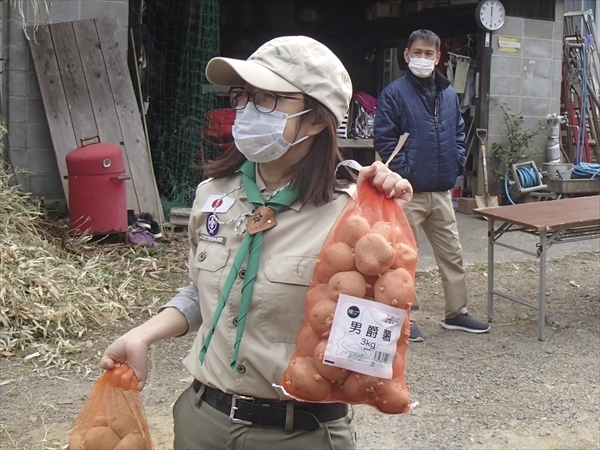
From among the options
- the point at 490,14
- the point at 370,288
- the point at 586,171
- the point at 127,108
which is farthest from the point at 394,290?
the point at 586,171

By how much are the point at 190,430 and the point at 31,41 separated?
599 cm

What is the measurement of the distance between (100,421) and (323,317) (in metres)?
0.69

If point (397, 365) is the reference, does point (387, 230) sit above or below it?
above

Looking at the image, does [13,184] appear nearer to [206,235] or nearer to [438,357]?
[438,357]

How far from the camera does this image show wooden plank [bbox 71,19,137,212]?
7.21 metres

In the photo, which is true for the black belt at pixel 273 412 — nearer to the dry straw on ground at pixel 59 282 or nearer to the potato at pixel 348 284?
the potato at pixel 348 284

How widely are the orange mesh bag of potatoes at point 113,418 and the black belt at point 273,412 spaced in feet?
0.83

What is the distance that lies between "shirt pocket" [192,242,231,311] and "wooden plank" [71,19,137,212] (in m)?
5.49

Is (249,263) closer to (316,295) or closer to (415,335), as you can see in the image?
(316,295)

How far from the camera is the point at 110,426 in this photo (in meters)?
1.92

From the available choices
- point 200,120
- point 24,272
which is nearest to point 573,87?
point 200,120

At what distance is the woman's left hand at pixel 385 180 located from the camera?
1.80 metres

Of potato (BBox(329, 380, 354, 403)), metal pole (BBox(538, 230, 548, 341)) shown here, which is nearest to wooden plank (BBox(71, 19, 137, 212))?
metal pole (BBox(538, 230, 548, 341))

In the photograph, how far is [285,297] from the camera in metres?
1.83
